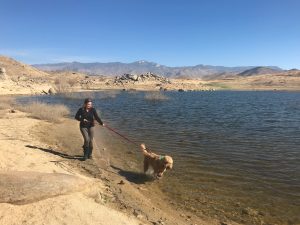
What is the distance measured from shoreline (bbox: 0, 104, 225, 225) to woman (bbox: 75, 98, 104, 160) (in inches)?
30.1

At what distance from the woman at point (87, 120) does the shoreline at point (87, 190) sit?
0.76 m

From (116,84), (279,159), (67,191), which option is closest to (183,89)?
(116,84)

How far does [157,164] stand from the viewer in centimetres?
1256

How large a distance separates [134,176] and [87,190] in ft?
11.1

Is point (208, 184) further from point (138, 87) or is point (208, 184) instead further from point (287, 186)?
point (138, 87)

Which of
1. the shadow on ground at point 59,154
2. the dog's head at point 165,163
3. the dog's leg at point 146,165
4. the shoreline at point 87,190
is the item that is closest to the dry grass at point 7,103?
the shoreline at point 87,190

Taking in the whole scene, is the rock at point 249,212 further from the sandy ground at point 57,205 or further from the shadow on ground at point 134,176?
the shadow on ground at point 134,176

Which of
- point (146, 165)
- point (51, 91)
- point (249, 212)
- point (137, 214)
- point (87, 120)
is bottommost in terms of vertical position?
point (249, 212)

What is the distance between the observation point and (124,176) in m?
12.6

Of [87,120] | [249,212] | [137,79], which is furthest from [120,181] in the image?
[137,79]

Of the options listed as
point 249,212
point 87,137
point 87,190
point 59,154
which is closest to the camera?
point 87,190

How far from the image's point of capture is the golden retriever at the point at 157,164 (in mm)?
12328

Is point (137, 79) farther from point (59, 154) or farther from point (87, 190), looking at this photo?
point (87, 190)

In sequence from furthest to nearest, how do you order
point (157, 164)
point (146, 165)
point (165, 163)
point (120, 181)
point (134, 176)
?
1. point (146, 165)
2. point (134, 176)
3. point (157, 164)
4. point (165, 163)
5. point (120, 181)
